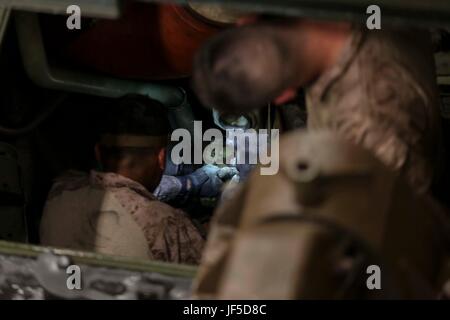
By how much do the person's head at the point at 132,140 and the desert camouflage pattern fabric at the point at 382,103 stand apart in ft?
3.52

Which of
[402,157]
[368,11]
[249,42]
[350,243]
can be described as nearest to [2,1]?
[249,42]

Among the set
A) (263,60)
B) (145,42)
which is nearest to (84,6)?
(263,60)

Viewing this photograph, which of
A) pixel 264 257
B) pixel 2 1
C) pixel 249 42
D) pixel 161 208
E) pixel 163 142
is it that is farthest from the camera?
pixel 163 142

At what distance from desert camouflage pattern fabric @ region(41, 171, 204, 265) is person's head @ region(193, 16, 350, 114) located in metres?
0.91

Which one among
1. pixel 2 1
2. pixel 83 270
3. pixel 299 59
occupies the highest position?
pixel 2 1

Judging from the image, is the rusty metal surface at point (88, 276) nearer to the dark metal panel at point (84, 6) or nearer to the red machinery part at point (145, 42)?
the dark metal panel at point (84, 6)

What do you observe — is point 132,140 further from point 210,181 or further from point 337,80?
point 337,80

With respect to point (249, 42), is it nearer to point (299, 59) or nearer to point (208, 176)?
point (299, 59)

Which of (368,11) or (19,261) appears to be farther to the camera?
(19,261)

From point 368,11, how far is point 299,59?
0.18 m

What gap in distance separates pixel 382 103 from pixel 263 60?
0.24 metres

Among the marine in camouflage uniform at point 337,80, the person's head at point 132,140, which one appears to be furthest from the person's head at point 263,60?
the person's head at point 132,140

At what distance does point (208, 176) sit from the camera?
9.40 ft

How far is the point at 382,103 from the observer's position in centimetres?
129
